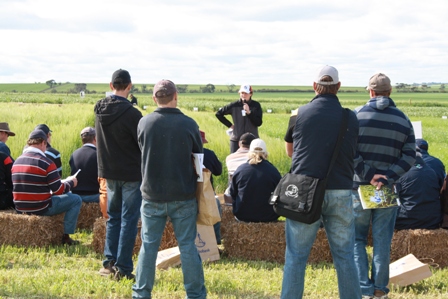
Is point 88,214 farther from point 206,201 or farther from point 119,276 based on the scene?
point 206,201

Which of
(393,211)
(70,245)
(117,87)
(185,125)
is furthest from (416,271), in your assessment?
(70,245)

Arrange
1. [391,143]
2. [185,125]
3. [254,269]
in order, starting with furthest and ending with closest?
[254,269] → [391,143] → [185,125]

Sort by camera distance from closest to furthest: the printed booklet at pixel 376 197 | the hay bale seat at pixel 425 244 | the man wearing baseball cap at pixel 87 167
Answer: the printed booklet at pixel 376 197, the hay bale seat at pixel 425 244, the man wearing baseball cap at pixel 87 167

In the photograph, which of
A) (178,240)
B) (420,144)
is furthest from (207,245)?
(420,144)

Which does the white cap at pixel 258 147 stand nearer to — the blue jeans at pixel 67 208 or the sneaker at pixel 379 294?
the sneaker at pixel 379 294

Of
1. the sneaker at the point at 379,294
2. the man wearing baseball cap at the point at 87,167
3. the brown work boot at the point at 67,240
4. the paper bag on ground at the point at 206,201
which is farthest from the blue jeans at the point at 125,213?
the man wearing baseball cap at the point at 87,167

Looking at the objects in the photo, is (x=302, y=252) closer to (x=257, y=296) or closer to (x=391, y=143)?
(x=257, y=296)

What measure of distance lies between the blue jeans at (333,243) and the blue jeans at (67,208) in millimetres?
3840

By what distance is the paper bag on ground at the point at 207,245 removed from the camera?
672cm

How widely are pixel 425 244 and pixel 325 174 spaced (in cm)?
291

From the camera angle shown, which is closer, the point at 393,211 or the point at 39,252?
the point at 393,211

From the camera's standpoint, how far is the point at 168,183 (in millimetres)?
4785

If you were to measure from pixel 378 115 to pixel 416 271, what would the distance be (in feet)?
5.44

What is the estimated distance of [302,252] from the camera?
14.6 feet
